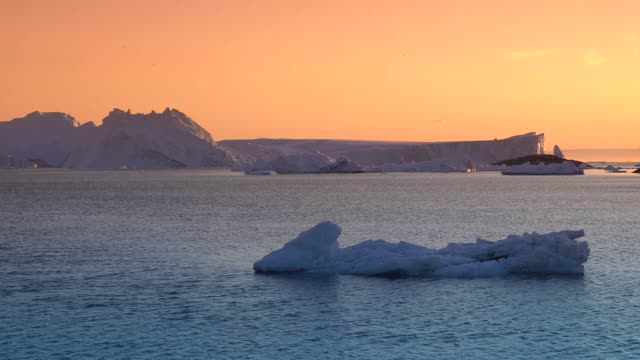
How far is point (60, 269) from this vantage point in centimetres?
2834

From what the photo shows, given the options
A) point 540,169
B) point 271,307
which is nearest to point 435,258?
point 271,307

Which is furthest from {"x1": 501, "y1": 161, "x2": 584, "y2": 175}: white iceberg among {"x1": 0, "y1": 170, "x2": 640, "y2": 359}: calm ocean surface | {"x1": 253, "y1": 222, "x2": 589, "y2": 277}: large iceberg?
{"x1": 253, "y1": 222, "x2": 589, "y2": 277}: large iceberg

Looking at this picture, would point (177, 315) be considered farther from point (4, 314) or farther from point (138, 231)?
point (138, 231)

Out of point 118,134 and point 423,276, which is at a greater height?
point 118,134

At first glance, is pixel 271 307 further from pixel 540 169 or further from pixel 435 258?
pixel 540 169

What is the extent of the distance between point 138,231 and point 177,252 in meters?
11.3

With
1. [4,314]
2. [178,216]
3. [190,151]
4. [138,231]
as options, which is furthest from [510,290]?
[190,151]

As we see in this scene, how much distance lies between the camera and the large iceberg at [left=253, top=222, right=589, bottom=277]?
2591cm

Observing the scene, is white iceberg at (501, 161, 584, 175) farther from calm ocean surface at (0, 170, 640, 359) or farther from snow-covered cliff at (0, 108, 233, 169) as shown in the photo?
calm ocean surface at (0, 170, 640, 359)

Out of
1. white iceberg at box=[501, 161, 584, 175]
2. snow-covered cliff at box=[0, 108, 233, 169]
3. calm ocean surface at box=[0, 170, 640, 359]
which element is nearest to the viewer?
calm ocean surface at box=[0, 170, 640, 359]

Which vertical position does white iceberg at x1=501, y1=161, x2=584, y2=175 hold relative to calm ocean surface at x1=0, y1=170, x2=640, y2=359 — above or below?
above

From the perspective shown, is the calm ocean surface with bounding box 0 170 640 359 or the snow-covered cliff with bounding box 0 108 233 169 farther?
the snow-covered cliff with bounding box 0 108 233 169

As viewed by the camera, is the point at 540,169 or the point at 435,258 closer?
the point at 435,258

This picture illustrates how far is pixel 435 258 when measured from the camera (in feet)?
84.8
